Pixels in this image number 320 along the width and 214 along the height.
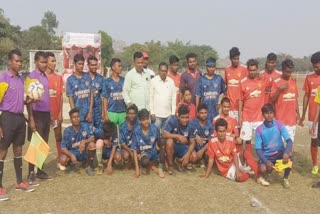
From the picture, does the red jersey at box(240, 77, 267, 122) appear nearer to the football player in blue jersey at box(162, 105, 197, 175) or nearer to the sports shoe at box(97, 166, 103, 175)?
the football player in blue jersey at box(162, 105, 197, 175)

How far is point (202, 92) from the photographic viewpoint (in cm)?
769

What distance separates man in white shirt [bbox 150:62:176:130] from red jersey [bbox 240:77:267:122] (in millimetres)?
1366

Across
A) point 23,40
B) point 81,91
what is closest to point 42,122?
point 81,91

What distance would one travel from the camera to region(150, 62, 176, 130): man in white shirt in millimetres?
7546

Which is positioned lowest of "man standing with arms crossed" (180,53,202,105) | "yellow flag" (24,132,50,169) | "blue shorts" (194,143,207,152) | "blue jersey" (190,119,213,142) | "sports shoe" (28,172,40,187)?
"sports shoe" (28,172,40,187)

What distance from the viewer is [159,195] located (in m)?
5.98

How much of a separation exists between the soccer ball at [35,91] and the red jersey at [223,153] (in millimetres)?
3159

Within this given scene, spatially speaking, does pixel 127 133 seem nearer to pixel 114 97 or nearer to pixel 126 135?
pixel 126 135

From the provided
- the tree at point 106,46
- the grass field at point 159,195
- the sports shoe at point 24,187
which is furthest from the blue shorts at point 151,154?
the tree at point 106,46

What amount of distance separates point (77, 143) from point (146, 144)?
1319 millimetres

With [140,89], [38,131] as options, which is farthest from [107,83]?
[38,131]

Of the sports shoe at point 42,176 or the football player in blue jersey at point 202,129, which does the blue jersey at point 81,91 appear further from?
the football player in blue jersey at point 202,129

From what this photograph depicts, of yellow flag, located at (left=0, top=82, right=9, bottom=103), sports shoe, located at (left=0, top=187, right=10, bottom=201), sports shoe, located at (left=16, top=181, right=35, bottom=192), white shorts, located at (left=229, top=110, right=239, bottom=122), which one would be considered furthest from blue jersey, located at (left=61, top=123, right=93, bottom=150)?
white shorts, located at (left=229, top=110, right=239, bottom=122)

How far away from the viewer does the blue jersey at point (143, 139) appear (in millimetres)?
7219
